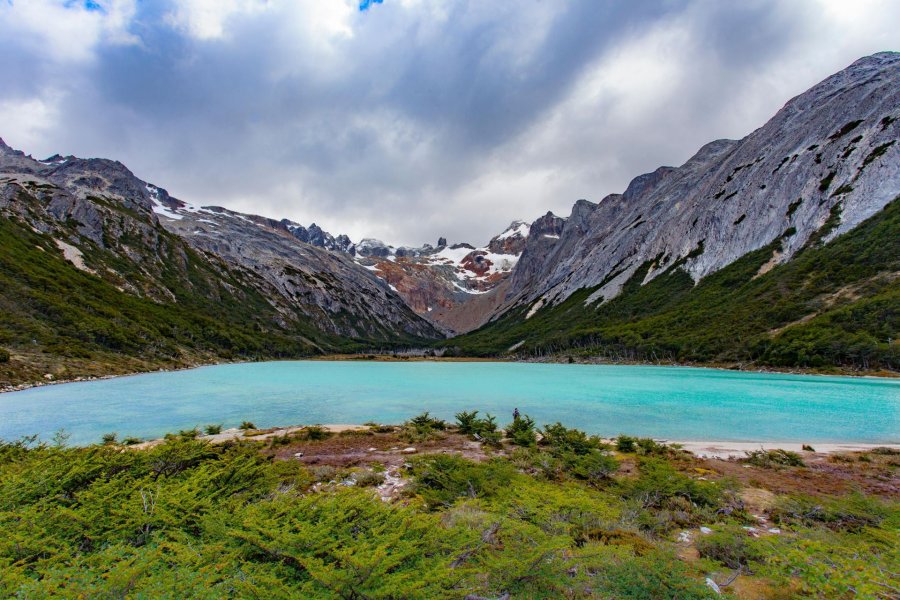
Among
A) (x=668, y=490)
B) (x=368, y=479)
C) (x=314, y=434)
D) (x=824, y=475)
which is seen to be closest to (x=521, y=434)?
(x=668, y=490)

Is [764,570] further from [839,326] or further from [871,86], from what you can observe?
[871,86]

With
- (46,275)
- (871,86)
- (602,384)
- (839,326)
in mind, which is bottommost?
(602,384)

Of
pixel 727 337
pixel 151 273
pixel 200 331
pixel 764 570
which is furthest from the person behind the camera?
pixel 151 273

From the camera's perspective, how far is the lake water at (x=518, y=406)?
28078mm

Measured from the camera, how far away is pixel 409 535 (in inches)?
260

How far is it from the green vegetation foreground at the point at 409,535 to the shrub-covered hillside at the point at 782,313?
235ft

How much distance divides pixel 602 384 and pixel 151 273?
171m

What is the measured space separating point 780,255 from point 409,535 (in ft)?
475

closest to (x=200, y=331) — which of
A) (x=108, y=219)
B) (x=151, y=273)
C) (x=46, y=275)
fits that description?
(x=46, y=275)

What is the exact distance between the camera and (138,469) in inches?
383

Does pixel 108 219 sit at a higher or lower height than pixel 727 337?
higher

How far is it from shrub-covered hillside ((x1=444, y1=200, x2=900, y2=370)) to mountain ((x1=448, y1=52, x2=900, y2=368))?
0.31 m

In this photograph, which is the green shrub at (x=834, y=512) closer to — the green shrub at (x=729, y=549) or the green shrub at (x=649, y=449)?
the green shrub at (x=729, y=549)

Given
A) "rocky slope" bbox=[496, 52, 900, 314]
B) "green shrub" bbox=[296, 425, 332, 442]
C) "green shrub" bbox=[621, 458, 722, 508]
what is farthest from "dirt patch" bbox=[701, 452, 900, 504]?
"rocky slope" bbox=[496, 52, 900, 314]
